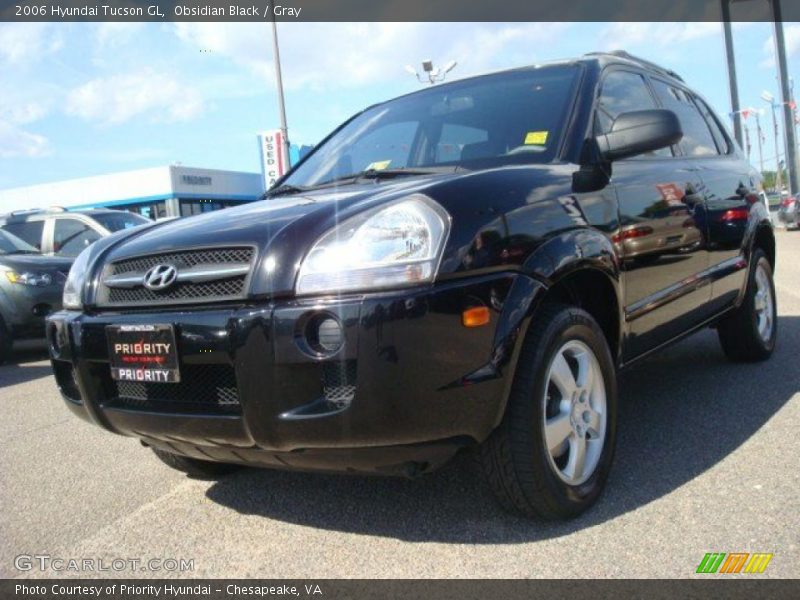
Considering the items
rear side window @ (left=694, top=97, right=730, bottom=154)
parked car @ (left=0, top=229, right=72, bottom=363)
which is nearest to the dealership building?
parked car @ (left=0, top=229, right=72, bottom=363)

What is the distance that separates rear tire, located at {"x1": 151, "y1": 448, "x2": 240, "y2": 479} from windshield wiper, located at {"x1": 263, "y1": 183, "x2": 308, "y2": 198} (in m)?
1.27

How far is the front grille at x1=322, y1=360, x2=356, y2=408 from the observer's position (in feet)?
6.73

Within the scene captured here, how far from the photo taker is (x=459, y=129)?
3.33 m

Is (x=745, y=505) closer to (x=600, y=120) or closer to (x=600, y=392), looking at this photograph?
(x=600, y=392)

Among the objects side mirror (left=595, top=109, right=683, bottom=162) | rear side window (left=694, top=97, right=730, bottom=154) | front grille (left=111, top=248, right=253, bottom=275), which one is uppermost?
rear side window (left=694, top=97, right=730, bottom=154)

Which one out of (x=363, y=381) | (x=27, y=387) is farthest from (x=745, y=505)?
(x=27, y=387)

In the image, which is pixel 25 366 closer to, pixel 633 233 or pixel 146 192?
pixel 633 233

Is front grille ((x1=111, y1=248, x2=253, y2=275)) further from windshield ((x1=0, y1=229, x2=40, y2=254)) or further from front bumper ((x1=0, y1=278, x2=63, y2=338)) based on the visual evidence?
windshield ((x1=0, y1=229, x2=40, y2=254))

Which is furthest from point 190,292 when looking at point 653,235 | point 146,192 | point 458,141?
point 146,192

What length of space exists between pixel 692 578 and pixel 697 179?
232 centimetres

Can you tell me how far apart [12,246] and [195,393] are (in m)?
7.03

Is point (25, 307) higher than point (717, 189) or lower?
lower

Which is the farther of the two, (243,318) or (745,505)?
(745,505)

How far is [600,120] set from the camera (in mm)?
3139
